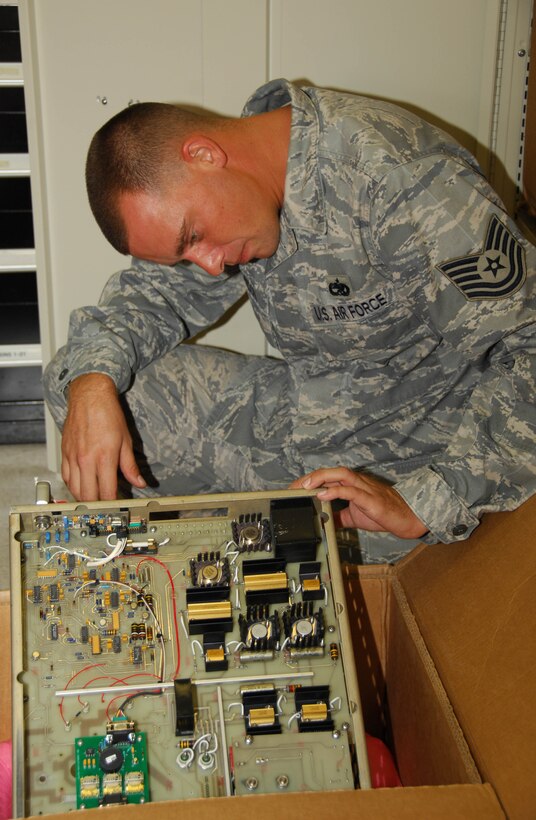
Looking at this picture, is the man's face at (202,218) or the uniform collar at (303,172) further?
the uniform collar at (303,172)

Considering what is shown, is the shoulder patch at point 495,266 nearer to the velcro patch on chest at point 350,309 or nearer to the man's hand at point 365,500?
the velcro patch on chest at point 350,309

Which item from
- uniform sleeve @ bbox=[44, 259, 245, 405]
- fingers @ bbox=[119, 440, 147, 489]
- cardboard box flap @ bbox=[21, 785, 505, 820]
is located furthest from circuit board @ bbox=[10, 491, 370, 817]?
uniform sleeve @ bbox=[44, 259, 245, 405]

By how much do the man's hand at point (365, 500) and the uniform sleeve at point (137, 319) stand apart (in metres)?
0.51

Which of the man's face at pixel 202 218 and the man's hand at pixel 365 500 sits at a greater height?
the man's face at pixel 202 218

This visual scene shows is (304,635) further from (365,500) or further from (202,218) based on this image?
(202,218)

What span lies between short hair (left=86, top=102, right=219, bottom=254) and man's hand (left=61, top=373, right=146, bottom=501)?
267 millimetres

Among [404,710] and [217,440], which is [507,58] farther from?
[404,710]

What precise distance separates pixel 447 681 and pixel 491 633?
0.09 m

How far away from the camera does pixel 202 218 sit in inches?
51.4

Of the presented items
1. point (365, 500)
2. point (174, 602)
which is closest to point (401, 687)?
point (365, 500)

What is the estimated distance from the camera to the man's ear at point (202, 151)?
4.27ft

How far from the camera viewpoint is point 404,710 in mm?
1318

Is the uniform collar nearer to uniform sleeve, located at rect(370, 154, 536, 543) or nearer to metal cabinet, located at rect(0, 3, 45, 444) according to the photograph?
uniform sleeve, located at rect(370, 154, 536, 543)

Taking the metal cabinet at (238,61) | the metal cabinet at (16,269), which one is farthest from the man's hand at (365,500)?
the metal cabinet at (16,269)
